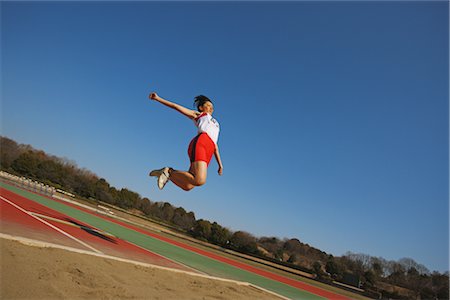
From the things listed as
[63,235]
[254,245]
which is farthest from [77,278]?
[254,245]

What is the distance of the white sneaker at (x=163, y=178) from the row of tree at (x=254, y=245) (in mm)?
24300

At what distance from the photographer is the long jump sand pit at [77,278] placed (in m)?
2.47

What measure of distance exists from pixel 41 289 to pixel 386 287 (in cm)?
3039

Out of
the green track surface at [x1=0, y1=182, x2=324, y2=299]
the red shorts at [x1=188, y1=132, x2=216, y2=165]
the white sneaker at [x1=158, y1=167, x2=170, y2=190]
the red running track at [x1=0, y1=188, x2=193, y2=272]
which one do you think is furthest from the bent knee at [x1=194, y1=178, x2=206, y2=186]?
the green track surface at [x1=0, y1=182, x2=324, y2=299]

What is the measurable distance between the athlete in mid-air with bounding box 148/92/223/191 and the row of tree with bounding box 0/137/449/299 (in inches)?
952

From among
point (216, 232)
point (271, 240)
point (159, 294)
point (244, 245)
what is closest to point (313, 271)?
point (244, 245)

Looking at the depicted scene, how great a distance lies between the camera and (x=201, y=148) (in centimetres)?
328

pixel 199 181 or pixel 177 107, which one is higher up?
pixel 177 107

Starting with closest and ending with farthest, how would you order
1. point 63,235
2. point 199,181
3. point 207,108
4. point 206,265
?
point 199,181, point 207,108, point 63,235, point 206,265

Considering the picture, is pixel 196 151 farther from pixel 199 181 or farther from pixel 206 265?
pixel 206 265

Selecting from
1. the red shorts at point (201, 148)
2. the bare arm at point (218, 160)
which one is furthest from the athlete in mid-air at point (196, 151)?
the bare arm at point (218, 160)

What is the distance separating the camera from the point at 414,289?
27.4 metres

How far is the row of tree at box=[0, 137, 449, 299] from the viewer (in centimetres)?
2597

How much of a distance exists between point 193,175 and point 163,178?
14.7 inches
